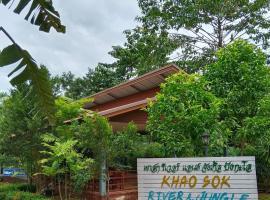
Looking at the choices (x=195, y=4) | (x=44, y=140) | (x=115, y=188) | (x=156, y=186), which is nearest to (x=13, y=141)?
(x=44, y=140)

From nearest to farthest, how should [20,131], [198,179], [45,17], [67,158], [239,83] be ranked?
[45,17], [198,179], [67,158], [239,83], [20,131]

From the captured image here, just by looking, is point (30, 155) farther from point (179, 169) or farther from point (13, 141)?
point (179, 169)

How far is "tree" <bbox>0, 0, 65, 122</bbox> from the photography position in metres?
3.56

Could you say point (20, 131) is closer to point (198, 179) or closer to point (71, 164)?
point (71, 164)

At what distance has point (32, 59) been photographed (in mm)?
3639

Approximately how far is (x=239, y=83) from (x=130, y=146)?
3857 mm

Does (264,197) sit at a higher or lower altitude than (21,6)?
lower

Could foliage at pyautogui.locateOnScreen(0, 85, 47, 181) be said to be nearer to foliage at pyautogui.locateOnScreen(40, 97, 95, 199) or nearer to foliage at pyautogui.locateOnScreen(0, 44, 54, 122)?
foliage at pyautogui.locateOnScreen(40, 97, 95, 199)

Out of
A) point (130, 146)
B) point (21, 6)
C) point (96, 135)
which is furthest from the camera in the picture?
point (130, 146)

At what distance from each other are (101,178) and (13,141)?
4049mm

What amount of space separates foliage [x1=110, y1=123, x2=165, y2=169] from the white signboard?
2494 mm

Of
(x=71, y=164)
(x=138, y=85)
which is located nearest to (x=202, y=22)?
(x=138, y=85)

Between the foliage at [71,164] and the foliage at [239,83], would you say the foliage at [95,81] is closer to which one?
the foliage at [71,164]

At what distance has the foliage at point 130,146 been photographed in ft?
36.1
